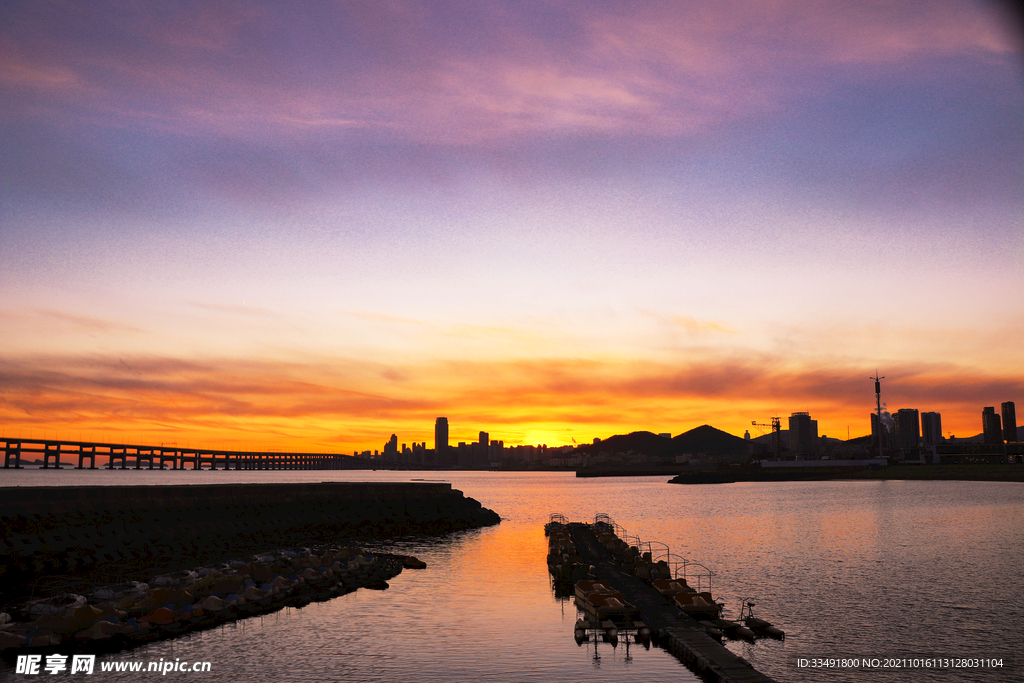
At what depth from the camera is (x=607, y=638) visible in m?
32.5

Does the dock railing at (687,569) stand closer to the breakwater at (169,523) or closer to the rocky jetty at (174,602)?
the rocky jetty at (174,602)

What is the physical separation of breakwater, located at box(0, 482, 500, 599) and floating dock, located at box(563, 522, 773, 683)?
3063cm

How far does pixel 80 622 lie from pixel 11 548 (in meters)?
17.6

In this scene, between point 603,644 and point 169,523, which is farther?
point 169,523

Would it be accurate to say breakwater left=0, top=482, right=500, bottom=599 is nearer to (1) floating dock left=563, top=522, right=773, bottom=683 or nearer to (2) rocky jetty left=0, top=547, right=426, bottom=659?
(2) rocky jetty left=0, top=547, right=426, bottom=659

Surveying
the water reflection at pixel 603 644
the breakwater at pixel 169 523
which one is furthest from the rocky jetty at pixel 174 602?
the breakwater at pixel 169 523

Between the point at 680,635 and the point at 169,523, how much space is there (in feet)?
152

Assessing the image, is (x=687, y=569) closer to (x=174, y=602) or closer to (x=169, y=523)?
(x=174, y=602)

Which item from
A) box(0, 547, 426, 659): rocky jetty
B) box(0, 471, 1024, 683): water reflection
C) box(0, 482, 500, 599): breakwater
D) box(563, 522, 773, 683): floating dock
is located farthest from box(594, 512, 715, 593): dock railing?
box(0, 482, 500, 599): breakwater

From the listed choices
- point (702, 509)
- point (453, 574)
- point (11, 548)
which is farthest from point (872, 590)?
point (702, 509)

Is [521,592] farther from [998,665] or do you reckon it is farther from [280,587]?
[998,665]

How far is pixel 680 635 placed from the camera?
1236 inches

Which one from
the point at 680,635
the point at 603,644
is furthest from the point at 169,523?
the point at 680,635

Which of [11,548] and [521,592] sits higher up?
[11,548]
